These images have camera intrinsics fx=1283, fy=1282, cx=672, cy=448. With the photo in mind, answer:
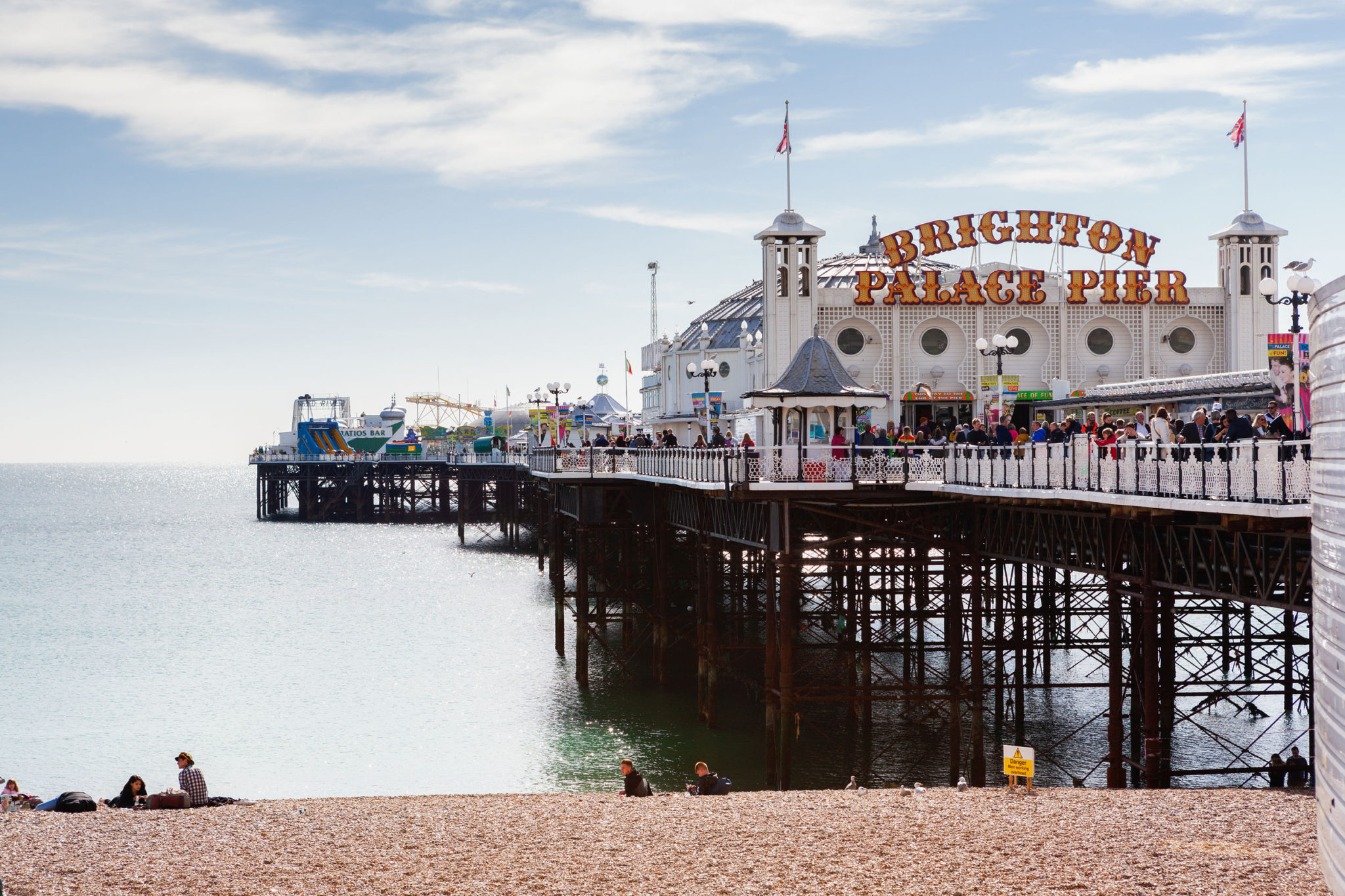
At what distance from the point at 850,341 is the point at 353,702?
17642 millimetres

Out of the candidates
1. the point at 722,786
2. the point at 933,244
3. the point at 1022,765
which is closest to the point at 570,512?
the point at 933,244

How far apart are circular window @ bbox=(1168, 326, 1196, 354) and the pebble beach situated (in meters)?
24.8

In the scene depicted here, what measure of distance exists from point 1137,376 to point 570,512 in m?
18.8

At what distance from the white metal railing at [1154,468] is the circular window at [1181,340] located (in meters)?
19.9

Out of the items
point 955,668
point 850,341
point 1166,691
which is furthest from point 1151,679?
point 850,341

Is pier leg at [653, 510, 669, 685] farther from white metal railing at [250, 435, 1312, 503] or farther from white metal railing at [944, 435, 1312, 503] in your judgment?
white metal railing at [944, 435, 1312, 503]

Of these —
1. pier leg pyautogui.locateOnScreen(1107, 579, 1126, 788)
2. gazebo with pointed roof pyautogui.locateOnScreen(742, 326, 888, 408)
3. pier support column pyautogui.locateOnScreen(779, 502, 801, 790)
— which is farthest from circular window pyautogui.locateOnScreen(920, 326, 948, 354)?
pier leg pyautogui.locateOnScreen(1107, 579, 1126, 788)

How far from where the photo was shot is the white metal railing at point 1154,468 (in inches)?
555

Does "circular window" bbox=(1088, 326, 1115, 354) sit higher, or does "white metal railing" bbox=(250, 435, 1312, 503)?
"circular window" bbox=(1088, 326, 1115, 354)

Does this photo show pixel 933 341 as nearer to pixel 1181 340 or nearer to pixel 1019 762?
pixel 1181 340

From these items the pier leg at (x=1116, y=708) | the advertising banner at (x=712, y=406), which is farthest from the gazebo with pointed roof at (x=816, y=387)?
the advertising banner at (x=712, y=406)

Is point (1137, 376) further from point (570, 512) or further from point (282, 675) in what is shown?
point (282, 675)

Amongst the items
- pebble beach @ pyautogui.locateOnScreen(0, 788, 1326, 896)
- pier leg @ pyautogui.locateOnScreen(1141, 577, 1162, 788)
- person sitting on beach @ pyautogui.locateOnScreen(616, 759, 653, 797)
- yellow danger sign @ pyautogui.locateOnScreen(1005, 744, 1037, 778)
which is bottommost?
person sitting on beach @ pyautogui.locateOnScreen(616, 759, 653, 797)

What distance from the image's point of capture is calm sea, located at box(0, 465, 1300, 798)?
86.4ft
